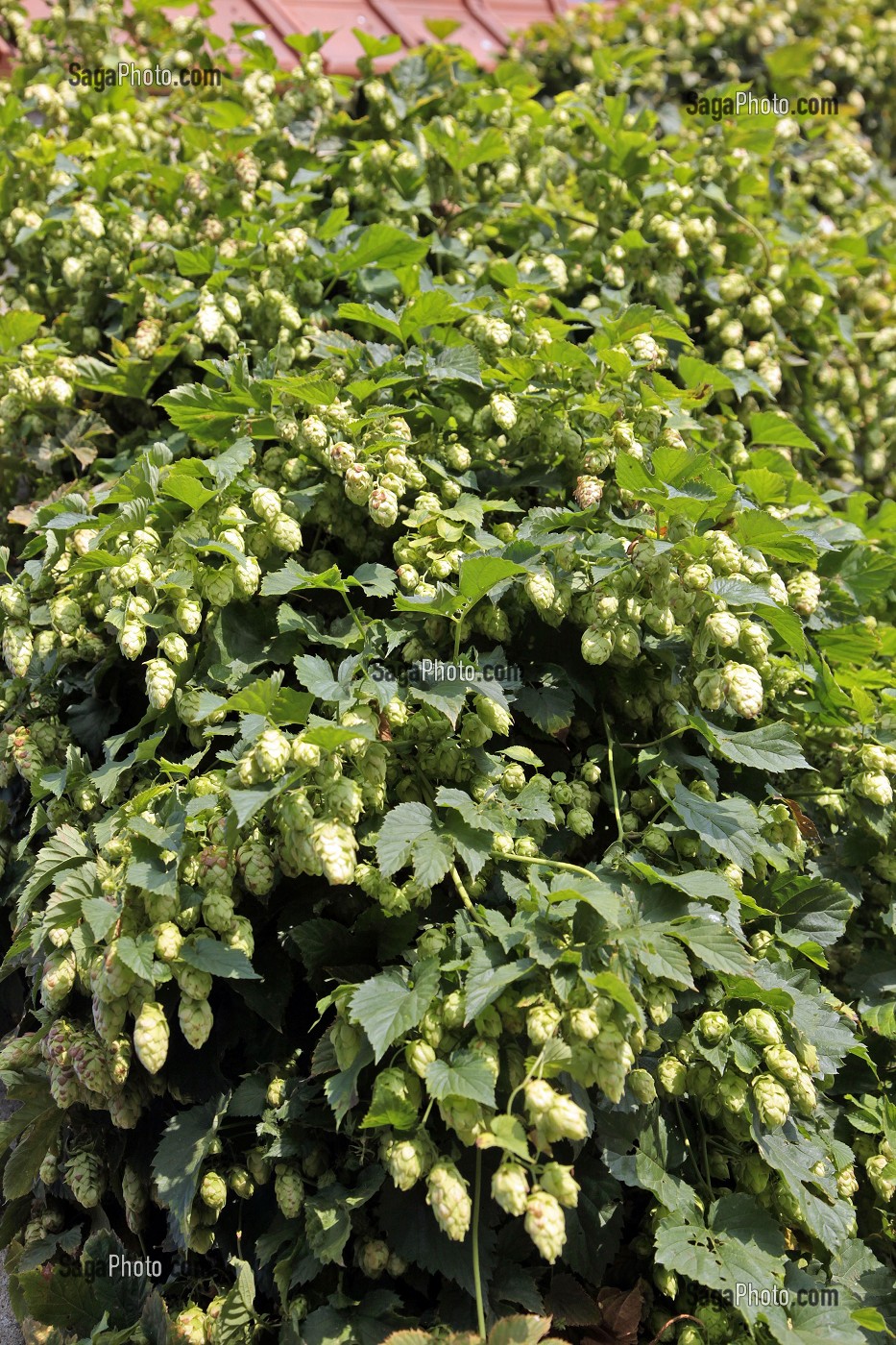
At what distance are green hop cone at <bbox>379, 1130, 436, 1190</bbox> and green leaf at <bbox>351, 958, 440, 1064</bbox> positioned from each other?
0.14 metres

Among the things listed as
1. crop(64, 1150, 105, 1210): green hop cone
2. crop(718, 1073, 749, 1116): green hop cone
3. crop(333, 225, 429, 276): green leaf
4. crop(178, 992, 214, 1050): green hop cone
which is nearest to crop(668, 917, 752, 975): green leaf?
crop(718, 1073, 749, 1116): green hop cone

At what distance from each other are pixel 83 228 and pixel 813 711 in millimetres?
2416

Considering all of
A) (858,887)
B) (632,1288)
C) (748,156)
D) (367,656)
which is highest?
(748,156)

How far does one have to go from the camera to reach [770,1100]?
6.17 ft

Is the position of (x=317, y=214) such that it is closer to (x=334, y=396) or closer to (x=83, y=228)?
(x=83, y=228)

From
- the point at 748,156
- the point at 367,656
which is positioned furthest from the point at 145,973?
the point at 748,156

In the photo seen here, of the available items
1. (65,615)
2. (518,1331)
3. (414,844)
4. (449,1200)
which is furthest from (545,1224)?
(65,615)

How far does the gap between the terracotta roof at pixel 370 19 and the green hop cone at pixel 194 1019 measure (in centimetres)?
447

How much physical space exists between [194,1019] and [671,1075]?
2.93 feet

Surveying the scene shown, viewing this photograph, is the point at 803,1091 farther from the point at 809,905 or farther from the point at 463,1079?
the point at 463,1079

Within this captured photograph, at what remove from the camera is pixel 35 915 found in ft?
6.57

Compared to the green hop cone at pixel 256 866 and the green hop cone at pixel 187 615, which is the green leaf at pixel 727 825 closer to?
the green hop cone at pixel 256 866

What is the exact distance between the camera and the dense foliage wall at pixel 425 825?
5.89 ft

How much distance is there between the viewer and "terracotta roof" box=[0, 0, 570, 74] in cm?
502
